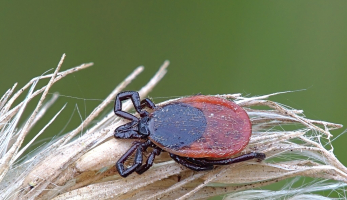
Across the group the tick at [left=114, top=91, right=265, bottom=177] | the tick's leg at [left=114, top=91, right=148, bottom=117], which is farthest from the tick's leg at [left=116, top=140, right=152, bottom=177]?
the tick's leg at [left=114, top=91, right=148, bottom=117]

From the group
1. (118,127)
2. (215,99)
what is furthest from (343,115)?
(118,127)

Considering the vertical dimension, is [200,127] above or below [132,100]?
below

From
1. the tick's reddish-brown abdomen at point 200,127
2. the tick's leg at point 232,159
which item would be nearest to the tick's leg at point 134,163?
the tick's reddish-brown abdomen at point 200,127

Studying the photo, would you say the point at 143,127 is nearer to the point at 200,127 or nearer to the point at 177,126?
the point at 177,126

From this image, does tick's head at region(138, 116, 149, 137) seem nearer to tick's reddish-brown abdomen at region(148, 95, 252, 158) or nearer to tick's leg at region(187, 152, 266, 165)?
tick's reddish-brown abdomen at region(148, 95, 252, 158)

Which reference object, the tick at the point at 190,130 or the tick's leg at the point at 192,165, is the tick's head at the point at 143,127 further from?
the tick's leg at the point at 192,165

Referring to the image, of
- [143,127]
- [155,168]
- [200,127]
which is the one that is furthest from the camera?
[143,127]

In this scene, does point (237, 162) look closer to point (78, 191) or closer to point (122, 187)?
point (122, 187)

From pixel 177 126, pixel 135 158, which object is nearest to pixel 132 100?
pixel 177 126
